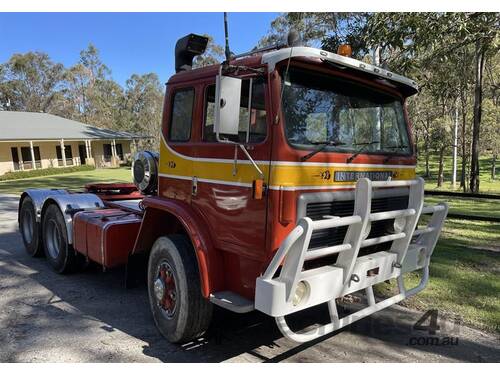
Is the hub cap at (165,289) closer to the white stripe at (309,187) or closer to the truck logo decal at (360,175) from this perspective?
the white stripe at (309,187)

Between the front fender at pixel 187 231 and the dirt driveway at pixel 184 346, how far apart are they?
2.44 ft

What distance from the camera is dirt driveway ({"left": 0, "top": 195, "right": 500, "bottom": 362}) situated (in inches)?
146

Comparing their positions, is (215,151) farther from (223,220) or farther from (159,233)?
(159,233)

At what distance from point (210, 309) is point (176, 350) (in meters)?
0.49

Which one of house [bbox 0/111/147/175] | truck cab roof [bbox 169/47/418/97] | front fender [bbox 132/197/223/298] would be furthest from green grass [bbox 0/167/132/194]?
truck cab roof [bbox 169/47/418/97]

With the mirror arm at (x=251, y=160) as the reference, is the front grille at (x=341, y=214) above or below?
below

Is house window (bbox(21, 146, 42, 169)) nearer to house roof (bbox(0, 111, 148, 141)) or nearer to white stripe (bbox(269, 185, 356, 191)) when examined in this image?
house roof (bbox(0, 111, 148, 141))

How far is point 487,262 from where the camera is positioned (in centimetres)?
614

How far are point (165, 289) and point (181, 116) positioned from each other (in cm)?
166

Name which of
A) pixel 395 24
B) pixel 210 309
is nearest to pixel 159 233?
pixel 210 309

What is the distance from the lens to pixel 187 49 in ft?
14.5

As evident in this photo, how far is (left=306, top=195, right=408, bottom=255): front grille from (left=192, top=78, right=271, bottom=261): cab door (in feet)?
1.39

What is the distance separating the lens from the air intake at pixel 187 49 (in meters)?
4.43

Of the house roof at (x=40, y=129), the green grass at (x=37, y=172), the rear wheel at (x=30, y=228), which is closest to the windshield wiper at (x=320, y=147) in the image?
the rear wheel at (x=30, y=228)
